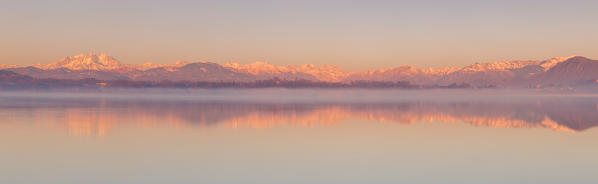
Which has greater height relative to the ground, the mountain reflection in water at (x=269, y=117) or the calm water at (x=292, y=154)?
the calm water at (x=292, y=154)

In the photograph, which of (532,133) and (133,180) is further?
(532,133)

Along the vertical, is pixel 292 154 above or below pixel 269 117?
above

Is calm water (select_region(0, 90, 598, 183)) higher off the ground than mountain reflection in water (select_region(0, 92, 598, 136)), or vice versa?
calm water (select_region(0, 90, 598, 183))

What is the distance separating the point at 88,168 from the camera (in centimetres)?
1385

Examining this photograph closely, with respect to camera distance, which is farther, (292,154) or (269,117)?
(269,117)

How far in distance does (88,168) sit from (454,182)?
29.1 ft

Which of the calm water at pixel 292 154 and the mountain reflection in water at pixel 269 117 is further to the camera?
the mountain reflection in water at pixel 269 117

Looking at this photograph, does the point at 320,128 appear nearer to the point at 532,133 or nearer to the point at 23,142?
the point at 532,133

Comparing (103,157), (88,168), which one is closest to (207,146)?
(103,157)

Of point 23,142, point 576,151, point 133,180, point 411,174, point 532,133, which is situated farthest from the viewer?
point 532,133

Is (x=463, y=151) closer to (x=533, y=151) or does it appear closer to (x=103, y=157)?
(x=533, y=151)

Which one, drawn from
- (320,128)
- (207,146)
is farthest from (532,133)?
(207,146)

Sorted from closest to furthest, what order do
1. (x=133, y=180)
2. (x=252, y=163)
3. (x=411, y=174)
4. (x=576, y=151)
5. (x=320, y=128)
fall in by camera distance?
(x=133, y=180) < (x=411, y=174) < (x=252, y=163) < (x=576, y=151) < (x=320, y=128)

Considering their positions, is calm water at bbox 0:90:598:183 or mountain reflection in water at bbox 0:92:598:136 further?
mountain reflection in water at bbox 0:92:598:136
